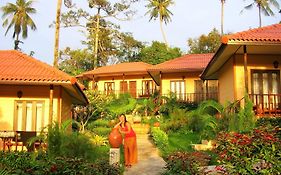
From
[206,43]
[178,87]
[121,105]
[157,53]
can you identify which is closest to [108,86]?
[178,87]

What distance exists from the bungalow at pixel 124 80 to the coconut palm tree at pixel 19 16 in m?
11.3

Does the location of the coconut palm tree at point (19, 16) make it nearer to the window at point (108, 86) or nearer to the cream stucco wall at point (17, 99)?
the window at point (108, 86)

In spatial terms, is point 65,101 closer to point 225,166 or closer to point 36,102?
point 36,102

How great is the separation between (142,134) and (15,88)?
7763 millimetres

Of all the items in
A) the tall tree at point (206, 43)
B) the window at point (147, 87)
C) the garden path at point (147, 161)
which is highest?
the tall tree at point (206, 43)

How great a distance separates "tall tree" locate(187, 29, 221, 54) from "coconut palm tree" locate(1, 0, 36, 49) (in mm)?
21040

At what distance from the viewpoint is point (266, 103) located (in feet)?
55.9

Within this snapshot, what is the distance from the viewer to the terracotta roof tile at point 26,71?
14.8 metres

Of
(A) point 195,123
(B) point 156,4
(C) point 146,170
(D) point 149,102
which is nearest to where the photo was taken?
(C) point 146,170

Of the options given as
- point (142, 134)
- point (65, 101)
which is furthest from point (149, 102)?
point (65, 101)

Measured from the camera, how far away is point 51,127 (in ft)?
35.6

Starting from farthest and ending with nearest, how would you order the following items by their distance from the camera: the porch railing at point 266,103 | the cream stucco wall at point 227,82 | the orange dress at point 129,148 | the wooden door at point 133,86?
the wooden door at point 133,86 < the cream stucco wall at point 227,82 < the porch railing at point 266,103 < the orange dress at point 129,148

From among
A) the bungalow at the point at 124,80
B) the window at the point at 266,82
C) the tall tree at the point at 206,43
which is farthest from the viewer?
the tall tree at the point at 206,43

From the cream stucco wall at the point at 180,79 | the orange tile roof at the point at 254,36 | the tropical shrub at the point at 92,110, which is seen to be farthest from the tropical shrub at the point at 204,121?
the cream stucco wall at the point at 180,79
